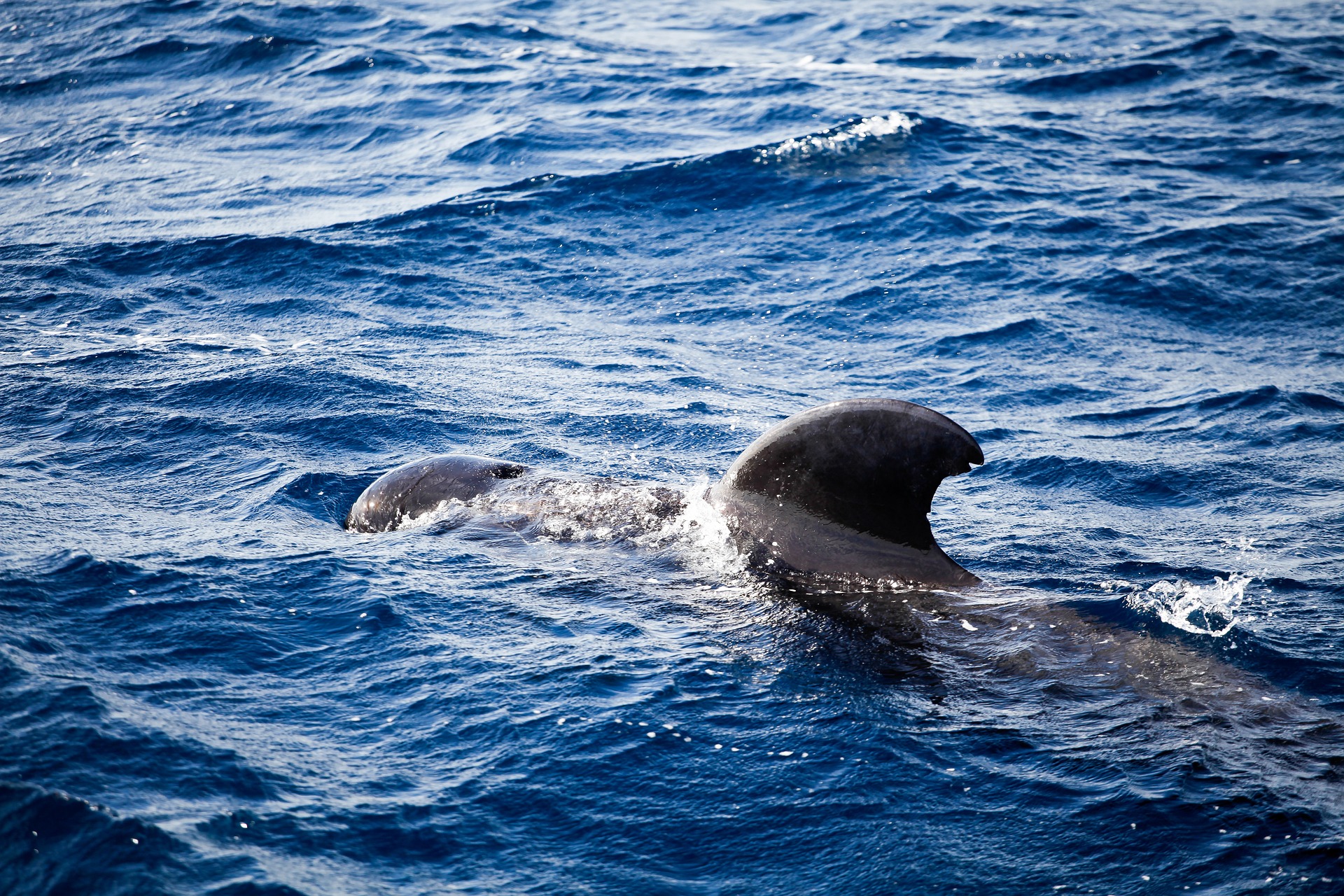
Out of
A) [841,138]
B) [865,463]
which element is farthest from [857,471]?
[841,138]

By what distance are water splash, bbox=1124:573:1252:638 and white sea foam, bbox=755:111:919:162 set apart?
35.3ft

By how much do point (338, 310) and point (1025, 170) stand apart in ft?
31.9

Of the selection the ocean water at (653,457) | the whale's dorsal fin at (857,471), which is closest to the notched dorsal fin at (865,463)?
the whale's dorsal fin at (857,471)

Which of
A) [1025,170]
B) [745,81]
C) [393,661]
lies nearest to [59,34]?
[745,81]

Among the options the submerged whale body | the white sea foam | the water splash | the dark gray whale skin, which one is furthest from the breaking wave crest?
the white sea foam

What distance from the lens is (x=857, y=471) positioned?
6.52m

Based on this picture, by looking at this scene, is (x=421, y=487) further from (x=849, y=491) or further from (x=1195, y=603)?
(x=1195, y=603)

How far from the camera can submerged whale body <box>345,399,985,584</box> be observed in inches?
249

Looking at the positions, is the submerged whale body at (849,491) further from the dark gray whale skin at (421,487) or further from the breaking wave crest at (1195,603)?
the dark gray whale skin at (421,487)

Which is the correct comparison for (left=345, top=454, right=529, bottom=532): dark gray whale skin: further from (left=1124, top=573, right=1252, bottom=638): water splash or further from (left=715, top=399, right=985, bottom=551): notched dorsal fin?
(left=1124, top=573, right=1252, bottom=638): water splash

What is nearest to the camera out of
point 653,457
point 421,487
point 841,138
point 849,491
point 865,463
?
point 865,463

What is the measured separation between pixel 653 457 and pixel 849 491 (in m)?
3.02

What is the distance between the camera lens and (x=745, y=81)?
69.2 ft

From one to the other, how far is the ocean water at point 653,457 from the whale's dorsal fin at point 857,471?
1.14 ft
